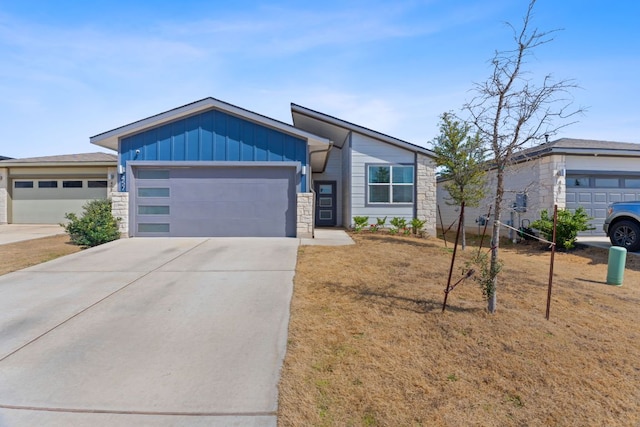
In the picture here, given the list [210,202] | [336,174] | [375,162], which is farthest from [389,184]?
[210,202]

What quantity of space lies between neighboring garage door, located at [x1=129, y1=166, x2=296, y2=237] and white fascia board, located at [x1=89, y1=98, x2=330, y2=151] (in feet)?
3.60

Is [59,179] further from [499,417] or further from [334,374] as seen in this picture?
[499,417]

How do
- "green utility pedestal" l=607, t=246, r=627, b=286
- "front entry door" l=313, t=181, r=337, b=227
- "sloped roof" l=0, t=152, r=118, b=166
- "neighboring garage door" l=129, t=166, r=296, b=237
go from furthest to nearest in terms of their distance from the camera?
1. "front entry door" l=313, t=181, r=337, b=227
2. "sloped roof" l=0, t=152, r=118, b=166
3. "neighboring garage door" l=129, t=166, r=296, b=237
4. "green utility pedestal" l=607, t=246, r=627, b=286

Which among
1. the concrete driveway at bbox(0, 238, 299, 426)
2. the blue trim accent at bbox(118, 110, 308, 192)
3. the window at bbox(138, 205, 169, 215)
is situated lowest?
the concrete driveway at bbox(0, 238, 299, 426)

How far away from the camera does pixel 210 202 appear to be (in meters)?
9.91

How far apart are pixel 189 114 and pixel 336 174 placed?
7200 millimetres

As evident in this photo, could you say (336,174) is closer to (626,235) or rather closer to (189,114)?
(189,114)

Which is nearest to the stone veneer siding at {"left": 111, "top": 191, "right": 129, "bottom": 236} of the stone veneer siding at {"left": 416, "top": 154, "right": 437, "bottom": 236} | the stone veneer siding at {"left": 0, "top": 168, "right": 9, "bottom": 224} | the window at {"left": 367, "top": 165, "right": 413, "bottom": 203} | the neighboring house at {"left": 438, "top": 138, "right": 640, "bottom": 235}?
the window at {"left": 367, "top": 165, "right": 413, "bottom": 203}

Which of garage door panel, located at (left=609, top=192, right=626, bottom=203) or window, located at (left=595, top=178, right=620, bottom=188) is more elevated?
window, located at (left=595, top=178, right=620, bottom=188)

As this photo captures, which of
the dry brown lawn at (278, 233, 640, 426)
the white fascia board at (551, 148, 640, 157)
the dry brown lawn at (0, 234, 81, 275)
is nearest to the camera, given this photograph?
the dry brown lawn at (278, 233, 640, 426)

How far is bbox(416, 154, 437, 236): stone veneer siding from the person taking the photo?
12.2 meters

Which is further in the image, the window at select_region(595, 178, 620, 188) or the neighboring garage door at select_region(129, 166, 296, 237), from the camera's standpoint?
the window at select_region(595, 178, 620, 188)

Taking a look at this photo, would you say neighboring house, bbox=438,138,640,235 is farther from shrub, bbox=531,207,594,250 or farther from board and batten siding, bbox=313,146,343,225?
board and batten siding, bbox=313,146,343,225

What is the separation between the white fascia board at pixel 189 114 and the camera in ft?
30.7
